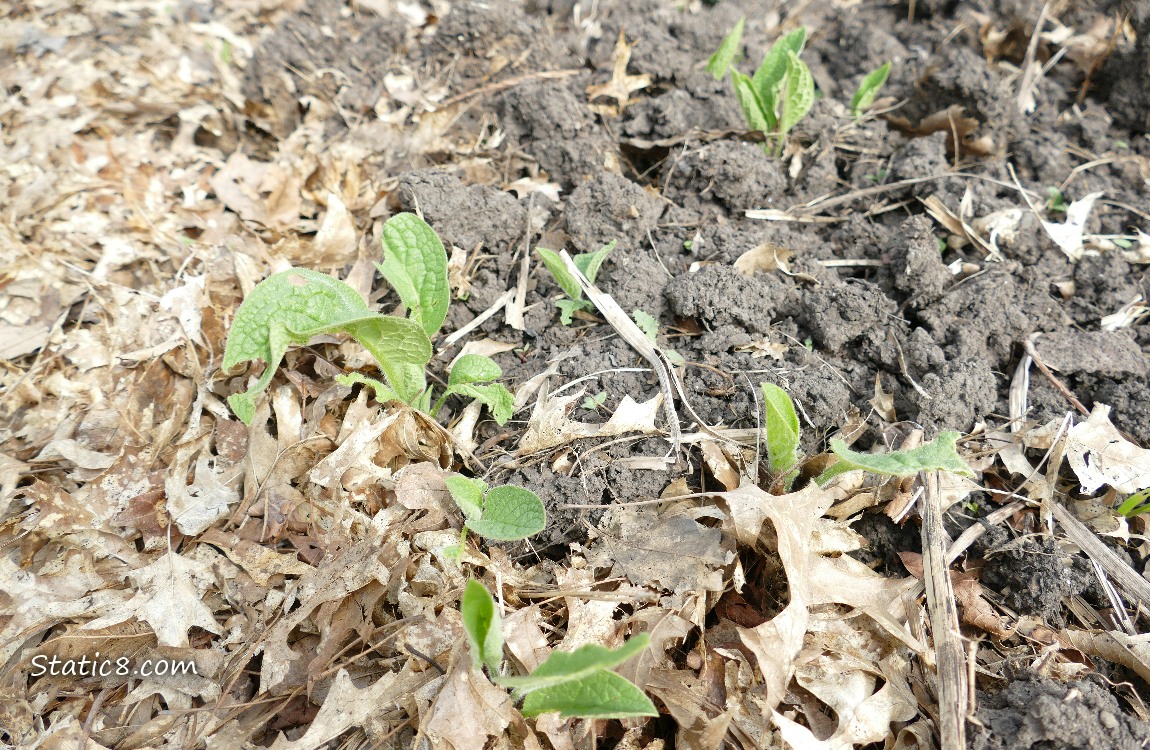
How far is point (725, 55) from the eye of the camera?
2.84 metres

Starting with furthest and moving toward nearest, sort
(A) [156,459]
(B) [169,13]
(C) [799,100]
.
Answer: (B) [169,13] < (C) [799,100] < (A) [156,459]

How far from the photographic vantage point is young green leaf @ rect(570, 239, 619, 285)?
222 centimetres

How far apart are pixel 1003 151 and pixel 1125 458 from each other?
1376mm

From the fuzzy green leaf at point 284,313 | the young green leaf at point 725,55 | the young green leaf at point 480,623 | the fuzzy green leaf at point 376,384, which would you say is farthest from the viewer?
the young green leaf at point 725,55

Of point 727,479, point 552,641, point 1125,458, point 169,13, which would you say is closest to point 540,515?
point 552,641

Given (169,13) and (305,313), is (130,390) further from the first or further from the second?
(169,13)

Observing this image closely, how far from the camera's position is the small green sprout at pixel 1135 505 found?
182 cm

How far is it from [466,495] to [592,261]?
873 mm

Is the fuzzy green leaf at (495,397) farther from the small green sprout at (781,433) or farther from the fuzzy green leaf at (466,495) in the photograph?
the small green sprout at (781,433)

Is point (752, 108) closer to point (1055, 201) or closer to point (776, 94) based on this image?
point (776, 94)

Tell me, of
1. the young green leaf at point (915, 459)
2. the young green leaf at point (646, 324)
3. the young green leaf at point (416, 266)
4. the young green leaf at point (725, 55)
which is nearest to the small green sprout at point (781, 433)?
the young green leaf at point (915, 459)

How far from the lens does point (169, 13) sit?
3.72 m

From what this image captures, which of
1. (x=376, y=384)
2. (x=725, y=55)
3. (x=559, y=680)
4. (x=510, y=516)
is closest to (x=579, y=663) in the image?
(x=559, y=680)

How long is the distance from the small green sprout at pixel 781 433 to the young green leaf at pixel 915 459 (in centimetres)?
12
